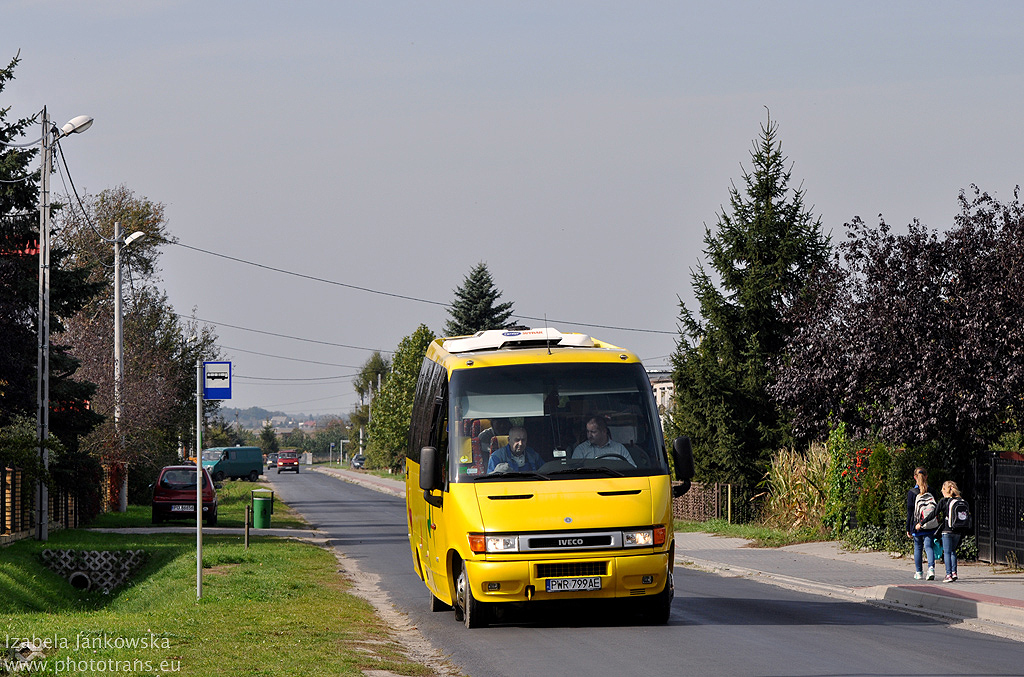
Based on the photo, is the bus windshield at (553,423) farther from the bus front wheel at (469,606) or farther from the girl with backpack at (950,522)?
the girl with backpack at (950,522)

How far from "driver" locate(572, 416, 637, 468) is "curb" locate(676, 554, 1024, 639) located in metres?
4.50

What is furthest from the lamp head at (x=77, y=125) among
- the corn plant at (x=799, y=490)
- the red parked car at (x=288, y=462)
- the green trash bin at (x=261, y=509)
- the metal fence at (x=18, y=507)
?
the red parked car at (x=288, y=462)

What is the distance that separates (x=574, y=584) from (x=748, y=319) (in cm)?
2080

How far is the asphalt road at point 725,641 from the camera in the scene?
10.4m

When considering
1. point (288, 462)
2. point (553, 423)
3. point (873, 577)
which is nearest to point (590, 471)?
point (553, 423)

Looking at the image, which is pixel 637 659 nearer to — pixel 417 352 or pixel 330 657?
pixel 330 657

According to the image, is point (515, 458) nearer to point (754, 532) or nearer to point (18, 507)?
point (754, 532)

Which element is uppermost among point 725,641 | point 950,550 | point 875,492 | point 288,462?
point 875,492

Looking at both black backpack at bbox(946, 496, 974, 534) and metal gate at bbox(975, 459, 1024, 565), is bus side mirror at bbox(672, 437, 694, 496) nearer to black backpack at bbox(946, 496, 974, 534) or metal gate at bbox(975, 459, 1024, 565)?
black backpack at bbox(946, 496, 974, 534)

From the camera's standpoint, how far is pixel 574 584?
12109 mm

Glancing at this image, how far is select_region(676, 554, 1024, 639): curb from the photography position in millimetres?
13594

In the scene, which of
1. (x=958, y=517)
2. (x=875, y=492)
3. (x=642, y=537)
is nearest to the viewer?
(x=642, y=537)

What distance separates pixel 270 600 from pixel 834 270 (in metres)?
12.7

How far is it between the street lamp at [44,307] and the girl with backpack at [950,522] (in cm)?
1813
